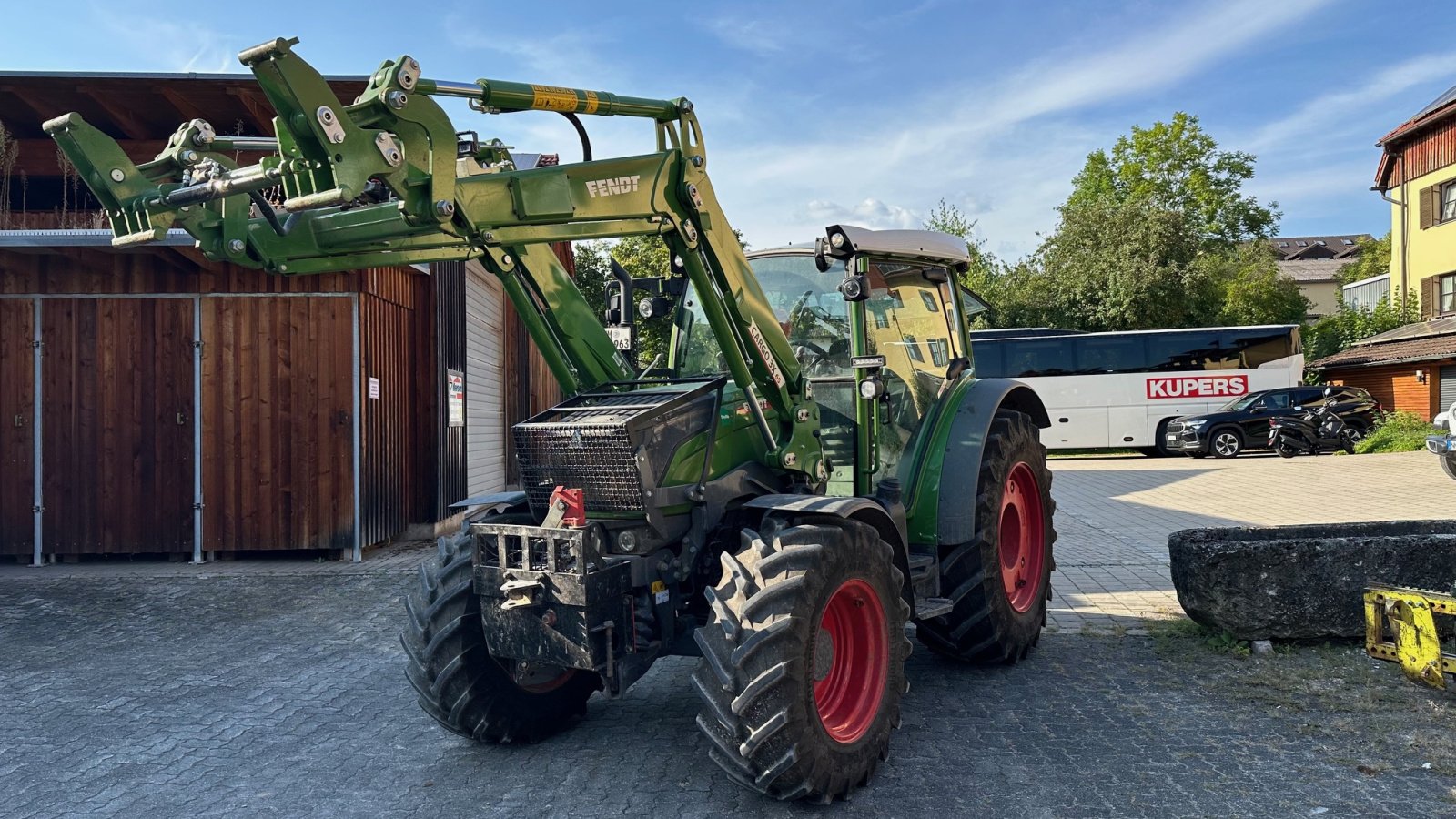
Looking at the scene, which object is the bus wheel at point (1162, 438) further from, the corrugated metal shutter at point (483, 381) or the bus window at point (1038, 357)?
the corrugated metal shutter at point (483, 381)

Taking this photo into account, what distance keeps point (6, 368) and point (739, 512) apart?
9311 mm

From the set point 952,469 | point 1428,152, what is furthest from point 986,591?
point 1428,152

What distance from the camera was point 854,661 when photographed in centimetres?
419

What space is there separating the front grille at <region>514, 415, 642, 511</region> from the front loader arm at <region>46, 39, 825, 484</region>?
22.9 inches

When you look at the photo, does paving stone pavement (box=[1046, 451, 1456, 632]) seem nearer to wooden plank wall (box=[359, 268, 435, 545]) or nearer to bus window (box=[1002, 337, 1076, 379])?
bus window (box=[1002, 337, 1076, 379])

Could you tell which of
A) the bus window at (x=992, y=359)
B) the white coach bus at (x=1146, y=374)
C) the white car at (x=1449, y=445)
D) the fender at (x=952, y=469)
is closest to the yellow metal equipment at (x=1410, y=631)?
the fender at (x=952, y=469)

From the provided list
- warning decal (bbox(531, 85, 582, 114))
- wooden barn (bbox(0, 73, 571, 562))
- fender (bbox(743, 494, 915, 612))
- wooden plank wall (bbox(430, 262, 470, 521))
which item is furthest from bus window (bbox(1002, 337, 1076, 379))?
warning decal (bbox(531, 85, 582, 114))

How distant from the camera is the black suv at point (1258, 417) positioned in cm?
2152

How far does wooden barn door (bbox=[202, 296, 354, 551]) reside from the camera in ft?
33.2

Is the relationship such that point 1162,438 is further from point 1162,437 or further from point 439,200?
point 439,200

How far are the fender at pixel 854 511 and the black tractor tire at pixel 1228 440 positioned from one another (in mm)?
19732

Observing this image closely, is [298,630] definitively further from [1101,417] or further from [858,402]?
[1101,417]

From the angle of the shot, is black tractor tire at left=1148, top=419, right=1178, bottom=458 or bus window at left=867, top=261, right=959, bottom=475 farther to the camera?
black tractor tire at left=1148, top=419, right=1178, bottom=458

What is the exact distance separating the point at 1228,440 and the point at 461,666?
21371 mm
